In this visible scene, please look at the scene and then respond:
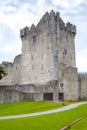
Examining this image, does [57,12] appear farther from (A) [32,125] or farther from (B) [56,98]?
(A) [32,125]

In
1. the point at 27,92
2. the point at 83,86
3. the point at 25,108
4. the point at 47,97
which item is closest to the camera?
Answer: the point at 25,108

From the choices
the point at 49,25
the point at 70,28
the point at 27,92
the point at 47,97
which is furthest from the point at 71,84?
the point at 70,28

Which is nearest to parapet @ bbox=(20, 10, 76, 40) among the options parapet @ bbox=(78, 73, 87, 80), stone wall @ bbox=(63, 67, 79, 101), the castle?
the castle

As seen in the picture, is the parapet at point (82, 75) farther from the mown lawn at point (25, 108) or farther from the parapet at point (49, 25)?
the mown lawn at point (25, 108)

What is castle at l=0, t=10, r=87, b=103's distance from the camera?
68062 mm

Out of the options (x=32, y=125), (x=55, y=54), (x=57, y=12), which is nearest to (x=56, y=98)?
(x=55, y=54)

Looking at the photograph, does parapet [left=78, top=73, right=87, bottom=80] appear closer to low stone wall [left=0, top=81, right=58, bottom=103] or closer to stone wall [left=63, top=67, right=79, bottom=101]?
stone wall [left=63, top=67, right=79, bottom=101]

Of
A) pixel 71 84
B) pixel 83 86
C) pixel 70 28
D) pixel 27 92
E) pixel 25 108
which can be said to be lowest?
pixel 25 108

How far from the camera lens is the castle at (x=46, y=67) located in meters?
68.1

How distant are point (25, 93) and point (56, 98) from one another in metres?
6.78

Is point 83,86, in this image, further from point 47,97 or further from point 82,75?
point 47,97

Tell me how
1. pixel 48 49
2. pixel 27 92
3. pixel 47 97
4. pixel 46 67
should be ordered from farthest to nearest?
pixel 48 49
pixel 46 67
pixel 27 92
pixel 47 97

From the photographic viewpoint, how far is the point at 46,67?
76375mm

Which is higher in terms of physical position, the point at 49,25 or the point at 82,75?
the point at 49,25
